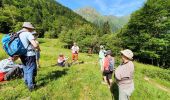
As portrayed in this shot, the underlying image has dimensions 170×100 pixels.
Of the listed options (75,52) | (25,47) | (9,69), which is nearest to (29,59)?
(25,47)

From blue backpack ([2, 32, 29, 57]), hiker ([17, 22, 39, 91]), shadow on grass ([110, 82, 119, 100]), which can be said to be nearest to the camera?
blue backpack ([2, 32, 29, 57])

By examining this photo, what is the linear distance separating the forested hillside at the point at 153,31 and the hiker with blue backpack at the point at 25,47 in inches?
1928

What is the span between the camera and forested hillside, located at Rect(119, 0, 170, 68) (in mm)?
56875

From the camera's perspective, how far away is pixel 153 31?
5950cm

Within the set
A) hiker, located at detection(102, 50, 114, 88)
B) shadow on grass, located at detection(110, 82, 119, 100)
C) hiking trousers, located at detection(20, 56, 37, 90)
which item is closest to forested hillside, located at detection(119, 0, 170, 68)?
hiker, located at detection(102, 50, 114, 88)

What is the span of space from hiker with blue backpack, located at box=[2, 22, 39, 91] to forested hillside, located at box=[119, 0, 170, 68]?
161 ft

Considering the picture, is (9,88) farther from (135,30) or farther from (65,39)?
(65,39)

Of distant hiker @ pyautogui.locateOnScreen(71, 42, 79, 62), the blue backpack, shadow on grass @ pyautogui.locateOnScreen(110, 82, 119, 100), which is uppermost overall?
the blue backpack

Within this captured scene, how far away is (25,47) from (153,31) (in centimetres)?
5317

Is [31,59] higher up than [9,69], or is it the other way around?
[31,59]

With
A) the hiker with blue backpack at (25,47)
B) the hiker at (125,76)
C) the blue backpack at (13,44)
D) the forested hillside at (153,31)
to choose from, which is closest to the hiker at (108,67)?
the hiker with blue backpack at (25,47)

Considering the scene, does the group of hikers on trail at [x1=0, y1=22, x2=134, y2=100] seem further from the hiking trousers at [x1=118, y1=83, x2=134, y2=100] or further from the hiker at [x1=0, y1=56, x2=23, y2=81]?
the hiker at [x1=0, y1=56, x2=23, y2=81]

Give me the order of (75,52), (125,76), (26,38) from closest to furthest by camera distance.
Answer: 1. (125,76)
2. (26,38)
3. (75,52)

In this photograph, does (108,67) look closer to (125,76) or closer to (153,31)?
(125,76)
